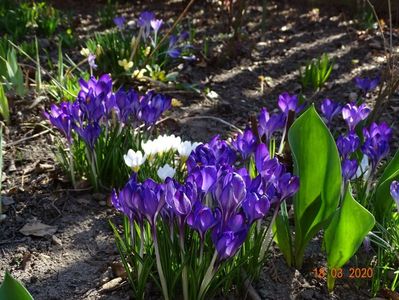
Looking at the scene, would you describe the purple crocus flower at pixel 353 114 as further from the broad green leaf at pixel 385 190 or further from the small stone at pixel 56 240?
the small stone at pixel 56 240

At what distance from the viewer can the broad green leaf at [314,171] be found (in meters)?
1.67

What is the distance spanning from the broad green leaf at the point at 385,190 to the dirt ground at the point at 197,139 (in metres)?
0.26

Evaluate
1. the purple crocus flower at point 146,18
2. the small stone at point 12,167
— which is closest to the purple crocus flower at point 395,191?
the small stone at point 12,167

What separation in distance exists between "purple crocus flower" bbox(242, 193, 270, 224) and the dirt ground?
0.44 m

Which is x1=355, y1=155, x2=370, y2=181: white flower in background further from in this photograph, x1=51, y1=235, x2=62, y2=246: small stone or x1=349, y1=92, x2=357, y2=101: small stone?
x1=349, y1=92, x2=357, y2=101: small stone

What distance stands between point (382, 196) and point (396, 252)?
208 mm

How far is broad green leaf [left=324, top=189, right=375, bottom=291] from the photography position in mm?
1555

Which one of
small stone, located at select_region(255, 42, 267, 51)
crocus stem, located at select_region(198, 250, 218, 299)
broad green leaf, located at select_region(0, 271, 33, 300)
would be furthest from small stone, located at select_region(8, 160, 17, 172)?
small stone, located at select_region(255, 42, 267, 51)

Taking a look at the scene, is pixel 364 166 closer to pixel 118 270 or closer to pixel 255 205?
pixel 255 205

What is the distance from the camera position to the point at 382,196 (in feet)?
6.24

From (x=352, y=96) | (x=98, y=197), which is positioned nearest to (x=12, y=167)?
(x=98, y=197)

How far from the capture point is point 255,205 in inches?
57.0

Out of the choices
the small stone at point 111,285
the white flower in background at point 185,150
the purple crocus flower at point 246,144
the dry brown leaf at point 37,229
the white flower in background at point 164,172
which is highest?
the purple crocus flower at point 246,144

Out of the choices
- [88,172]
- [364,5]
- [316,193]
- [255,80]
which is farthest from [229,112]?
[364,5]
